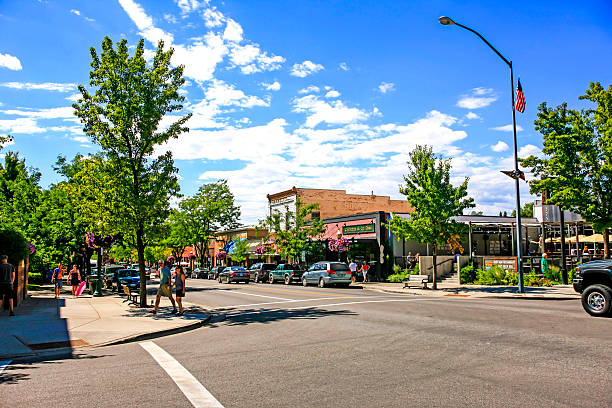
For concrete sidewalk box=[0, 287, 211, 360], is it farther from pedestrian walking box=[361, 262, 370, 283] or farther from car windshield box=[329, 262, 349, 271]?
pedestrian walking box=[361, 262, 370, 283]

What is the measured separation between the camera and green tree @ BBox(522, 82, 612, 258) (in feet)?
72.8

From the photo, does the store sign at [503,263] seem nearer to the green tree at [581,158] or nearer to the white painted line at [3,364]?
the green tree at [581,158]

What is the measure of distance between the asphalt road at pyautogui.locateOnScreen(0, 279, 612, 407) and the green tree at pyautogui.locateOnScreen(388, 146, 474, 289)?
43.3 feet

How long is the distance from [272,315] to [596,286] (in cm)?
929

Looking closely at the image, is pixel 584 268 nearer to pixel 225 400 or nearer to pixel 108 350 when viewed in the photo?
pixel 225 400

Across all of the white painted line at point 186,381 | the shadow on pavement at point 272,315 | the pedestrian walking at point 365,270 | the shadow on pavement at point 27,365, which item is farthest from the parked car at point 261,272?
the shadow on pavement at point 27,365

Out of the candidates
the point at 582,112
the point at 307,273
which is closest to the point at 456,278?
the point at 307,273

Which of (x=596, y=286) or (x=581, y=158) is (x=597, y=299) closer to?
(x=596, y=286)

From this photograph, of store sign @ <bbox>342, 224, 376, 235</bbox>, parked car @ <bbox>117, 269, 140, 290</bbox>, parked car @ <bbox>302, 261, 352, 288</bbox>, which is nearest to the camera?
parked car @ <bbox>117, 269, 140, 290</bbox>

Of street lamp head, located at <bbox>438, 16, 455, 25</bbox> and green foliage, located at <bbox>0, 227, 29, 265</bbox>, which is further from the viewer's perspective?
street lamp head, located at <bbox>438, 16, 455, 25</bbox>

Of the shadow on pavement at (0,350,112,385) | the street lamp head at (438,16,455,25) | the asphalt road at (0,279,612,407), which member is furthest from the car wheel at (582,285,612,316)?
the shadow on pavement at (0,350,112,385)

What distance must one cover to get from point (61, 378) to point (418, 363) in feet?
17.9

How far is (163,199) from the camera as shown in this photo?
1794 cm

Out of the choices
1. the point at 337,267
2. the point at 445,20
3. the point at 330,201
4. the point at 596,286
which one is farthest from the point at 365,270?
the point at 596,286
